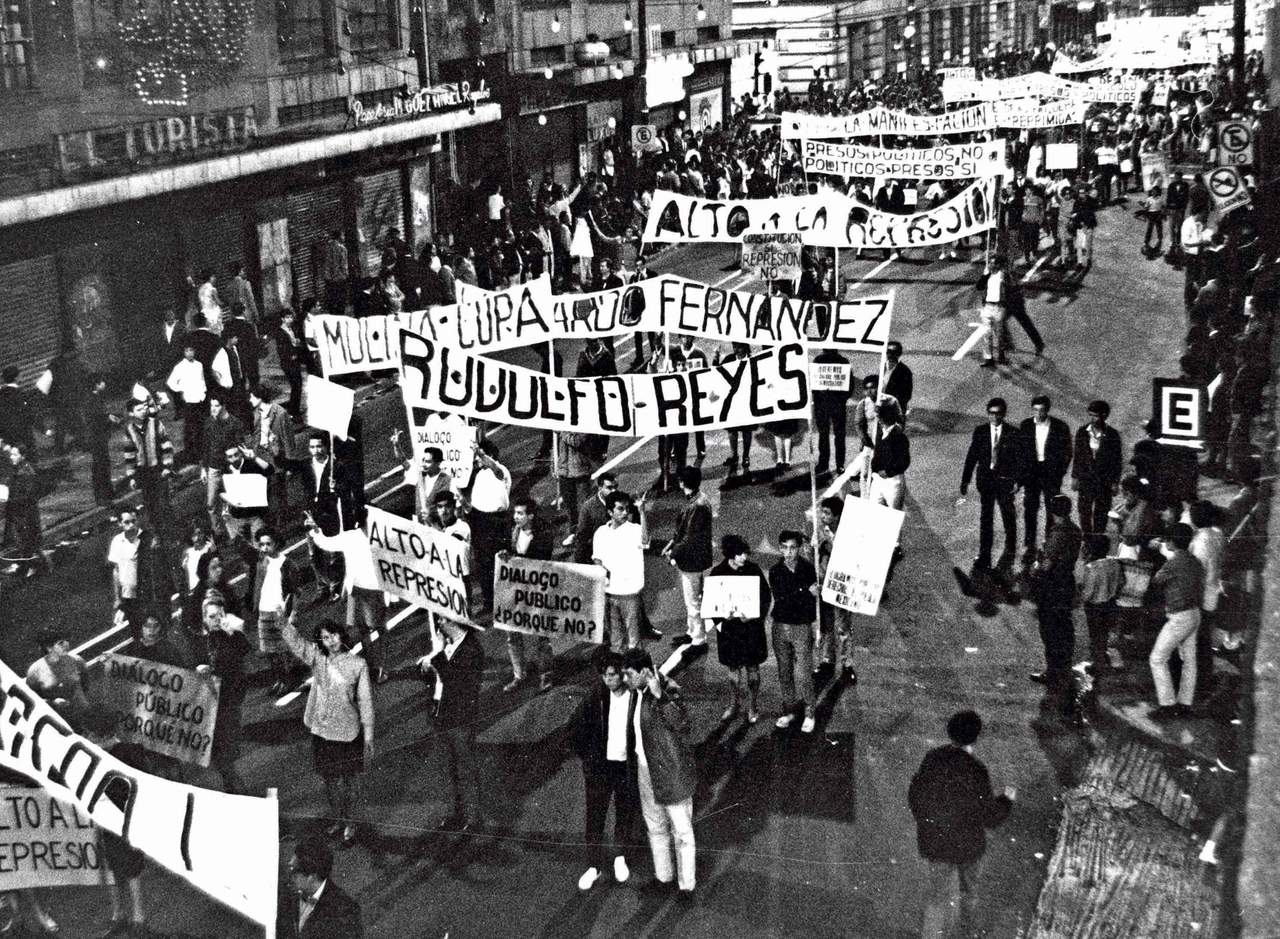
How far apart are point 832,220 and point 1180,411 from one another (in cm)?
922

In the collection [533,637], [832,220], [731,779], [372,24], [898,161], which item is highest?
[372,24]

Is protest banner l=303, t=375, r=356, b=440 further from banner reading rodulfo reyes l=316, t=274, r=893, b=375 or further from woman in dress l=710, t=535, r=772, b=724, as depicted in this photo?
woman in dress l=710, t=535, r=772, b=724

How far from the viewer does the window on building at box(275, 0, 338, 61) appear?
94.6ft

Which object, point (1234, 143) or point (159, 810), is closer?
point (159, 810)

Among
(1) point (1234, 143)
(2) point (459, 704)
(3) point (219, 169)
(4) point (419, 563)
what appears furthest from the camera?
(1) point (1234, 143)

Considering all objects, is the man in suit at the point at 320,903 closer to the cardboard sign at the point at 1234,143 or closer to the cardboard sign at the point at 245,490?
the cardboard sign at the point at 245,490

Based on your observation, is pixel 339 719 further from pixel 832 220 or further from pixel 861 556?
pixel 832 220

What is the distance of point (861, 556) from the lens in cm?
1170

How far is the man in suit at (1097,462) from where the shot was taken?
14.3 metres

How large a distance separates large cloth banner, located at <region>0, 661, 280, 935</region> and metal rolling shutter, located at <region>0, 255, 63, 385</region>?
595 inches

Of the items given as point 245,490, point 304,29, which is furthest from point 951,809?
point 304,29

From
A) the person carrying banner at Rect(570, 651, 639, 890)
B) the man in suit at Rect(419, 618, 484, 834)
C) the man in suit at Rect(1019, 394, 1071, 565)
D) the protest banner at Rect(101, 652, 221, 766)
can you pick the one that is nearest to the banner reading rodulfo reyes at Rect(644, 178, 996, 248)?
the man in suit at Rect(1019, 394, 1071, 565)

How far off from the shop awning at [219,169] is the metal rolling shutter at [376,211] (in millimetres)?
1394

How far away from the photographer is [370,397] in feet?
76.4
